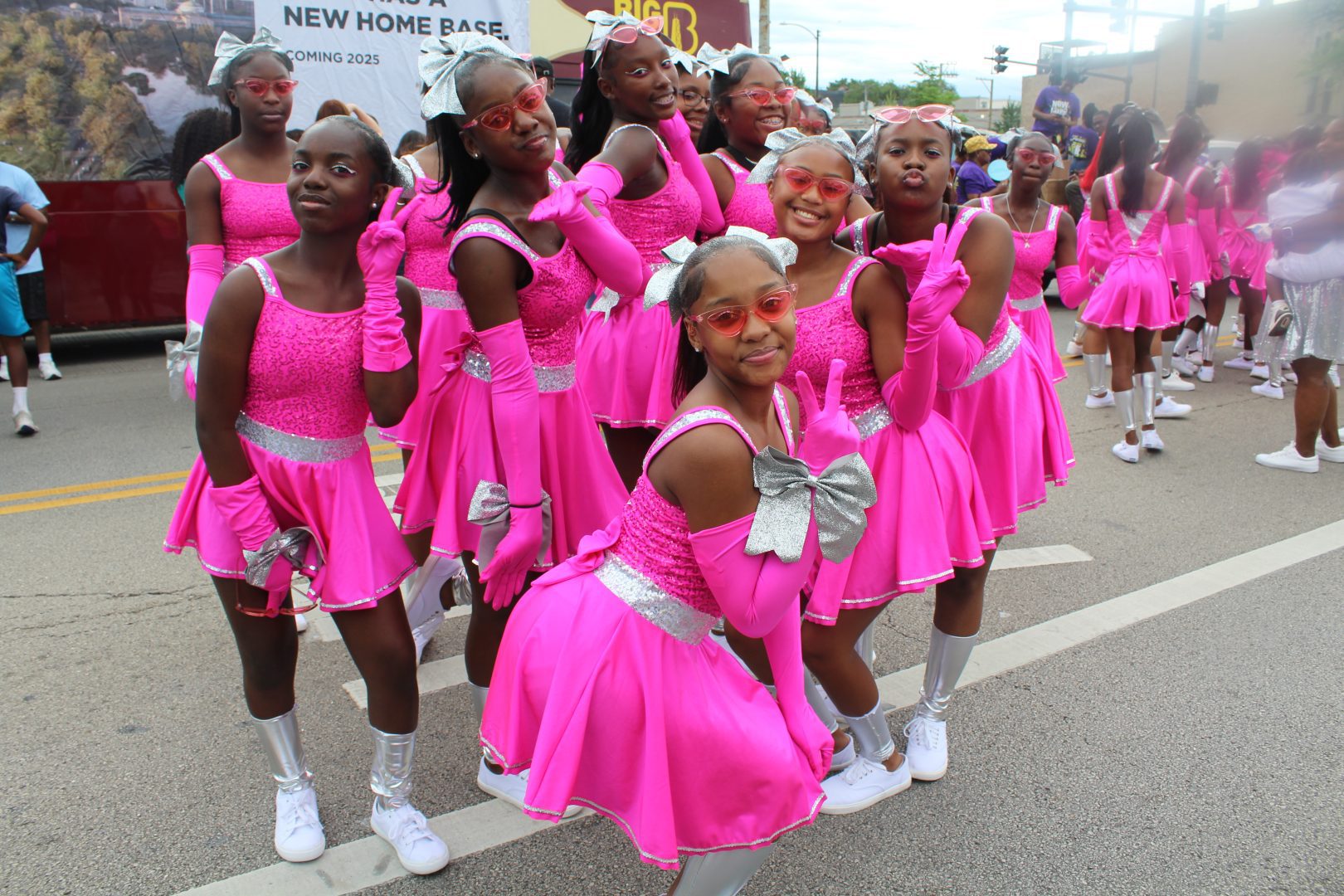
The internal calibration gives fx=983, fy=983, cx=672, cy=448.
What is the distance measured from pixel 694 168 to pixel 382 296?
1.68m

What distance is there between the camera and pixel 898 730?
3338 mm

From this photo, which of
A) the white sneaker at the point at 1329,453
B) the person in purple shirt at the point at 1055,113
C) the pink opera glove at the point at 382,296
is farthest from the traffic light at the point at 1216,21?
the pink opera glove at the point at 382,296

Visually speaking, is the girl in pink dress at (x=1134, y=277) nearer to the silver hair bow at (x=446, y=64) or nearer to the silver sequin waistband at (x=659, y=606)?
the silver hair bow at (x=446, y=64)

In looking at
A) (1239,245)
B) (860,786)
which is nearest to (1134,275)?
(1239,245)

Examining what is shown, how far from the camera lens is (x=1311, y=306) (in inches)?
242

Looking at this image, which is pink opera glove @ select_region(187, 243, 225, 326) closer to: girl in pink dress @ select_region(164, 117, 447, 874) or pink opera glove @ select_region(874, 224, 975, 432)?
girl in pink dress @ select_region(164, 117, 447, 874)

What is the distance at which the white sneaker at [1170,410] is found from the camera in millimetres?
7742

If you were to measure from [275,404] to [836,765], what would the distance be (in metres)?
1.95

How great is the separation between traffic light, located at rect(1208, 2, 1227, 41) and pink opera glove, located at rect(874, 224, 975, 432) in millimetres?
14949

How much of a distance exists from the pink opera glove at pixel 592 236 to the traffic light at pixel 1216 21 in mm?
15085

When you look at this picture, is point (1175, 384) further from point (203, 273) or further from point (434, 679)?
point (203, 273)

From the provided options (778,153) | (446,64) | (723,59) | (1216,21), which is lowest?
Result: (778,153)

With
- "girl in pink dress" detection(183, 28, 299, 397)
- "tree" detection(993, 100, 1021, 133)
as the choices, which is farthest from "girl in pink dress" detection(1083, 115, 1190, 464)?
"tree" detection(993, 100, 1021, 133)

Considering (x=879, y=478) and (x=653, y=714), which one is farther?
(x=879, y=478)
